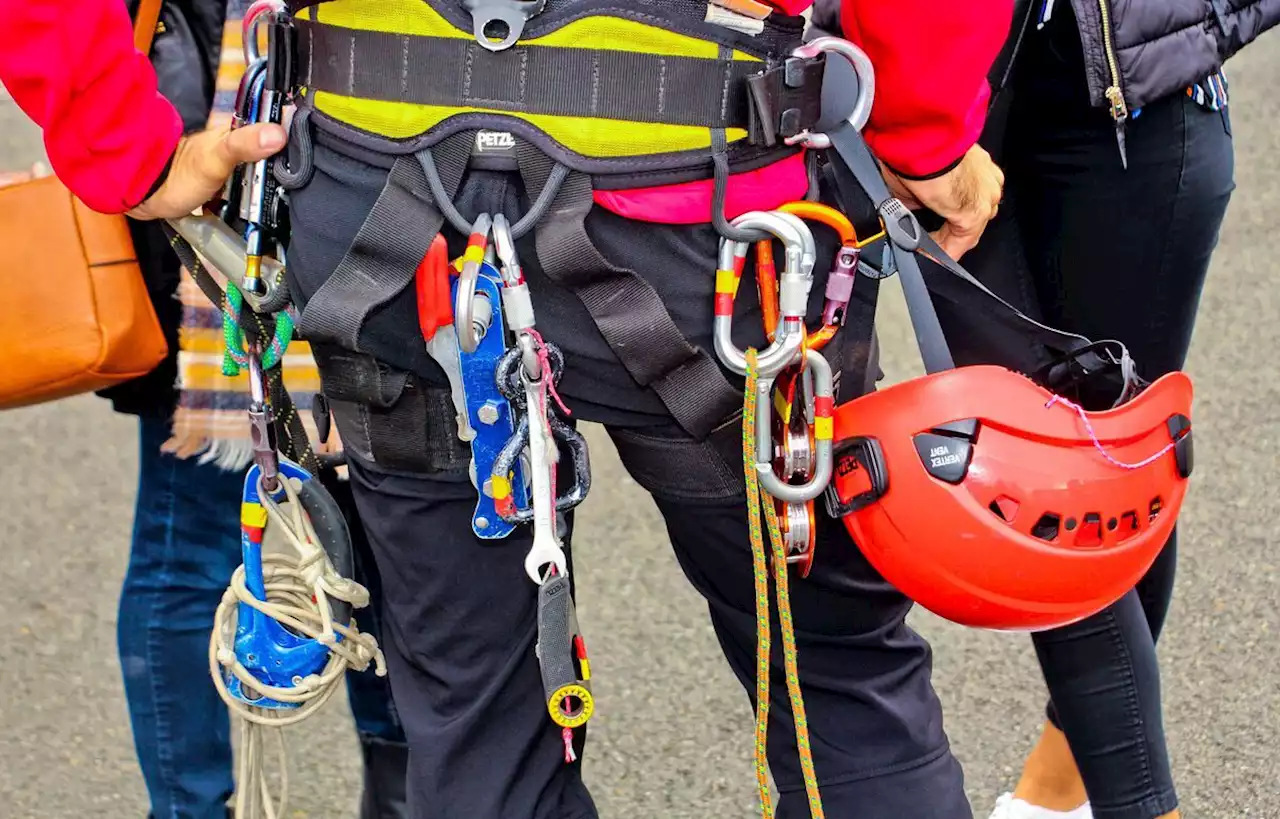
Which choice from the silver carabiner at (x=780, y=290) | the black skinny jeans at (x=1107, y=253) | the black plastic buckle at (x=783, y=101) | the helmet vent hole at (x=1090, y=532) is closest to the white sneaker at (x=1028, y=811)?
the black skinny jeans at (x=1107, y=253)

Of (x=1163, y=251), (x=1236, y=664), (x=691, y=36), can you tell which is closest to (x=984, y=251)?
(x=1163, y=251)

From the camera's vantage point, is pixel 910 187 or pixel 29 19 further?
pixel 910 187

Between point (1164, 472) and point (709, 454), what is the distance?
0.42m

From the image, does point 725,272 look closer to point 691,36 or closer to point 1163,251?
point 691,36

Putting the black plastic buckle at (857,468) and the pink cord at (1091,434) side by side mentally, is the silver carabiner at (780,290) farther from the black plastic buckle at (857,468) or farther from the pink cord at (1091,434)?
the pink cord at (1091,434)

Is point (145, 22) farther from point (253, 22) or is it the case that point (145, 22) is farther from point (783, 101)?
point (783, 101)

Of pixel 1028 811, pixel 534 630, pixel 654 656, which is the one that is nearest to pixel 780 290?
pixel 534 630

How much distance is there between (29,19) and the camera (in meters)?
1.27

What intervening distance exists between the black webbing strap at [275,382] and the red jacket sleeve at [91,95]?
185 mm

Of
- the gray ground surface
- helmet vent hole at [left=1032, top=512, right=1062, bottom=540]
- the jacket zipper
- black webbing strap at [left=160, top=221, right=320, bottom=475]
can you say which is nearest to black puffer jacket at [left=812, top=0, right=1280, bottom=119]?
the jacket zipper

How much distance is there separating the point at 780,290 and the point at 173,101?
85cm

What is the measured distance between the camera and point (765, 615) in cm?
141

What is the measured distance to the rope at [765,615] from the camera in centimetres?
134

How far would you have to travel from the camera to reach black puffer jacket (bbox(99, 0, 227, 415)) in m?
1.80
